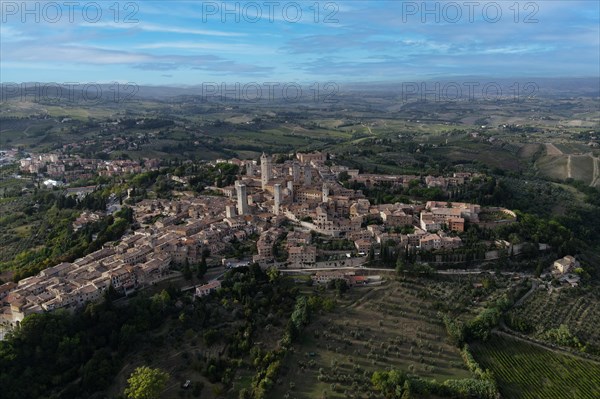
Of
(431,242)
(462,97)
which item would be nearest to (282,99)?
(462,97)

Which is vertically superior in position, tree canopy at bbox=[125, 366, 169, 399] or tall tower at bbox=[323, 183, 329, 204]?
tall tower at bbox=[323, 183, 329, 204]

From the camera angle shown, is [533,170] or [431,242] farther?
[533,170]

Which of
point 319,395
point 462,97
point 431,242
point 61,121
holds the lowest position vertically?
point 319,395

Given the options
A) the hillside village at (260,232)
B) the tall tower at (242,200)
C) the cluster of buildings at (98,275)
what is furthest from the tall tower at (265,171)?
the cluster of buildings at (98,275)

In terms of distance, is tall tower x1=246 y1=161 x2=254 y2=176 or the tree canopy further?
tall tower x1=246 y1=161 x2=254 y2=176

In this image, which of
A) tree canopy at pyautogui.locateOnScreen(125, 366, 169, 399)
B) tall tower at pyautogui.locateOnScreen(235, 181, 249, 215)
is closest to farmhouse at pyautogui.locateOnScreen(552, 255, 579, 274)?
tall tower at pyautogui.locateOnScreen(235, 181, 249, 215)

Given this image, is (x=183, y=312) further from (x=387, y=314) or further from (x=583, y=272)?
(x=583, y=272)

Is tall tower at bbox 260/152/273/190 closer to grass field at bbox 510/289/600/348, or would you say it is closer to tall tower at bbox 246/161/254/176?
tall tower at bbox 246/161/254/176
